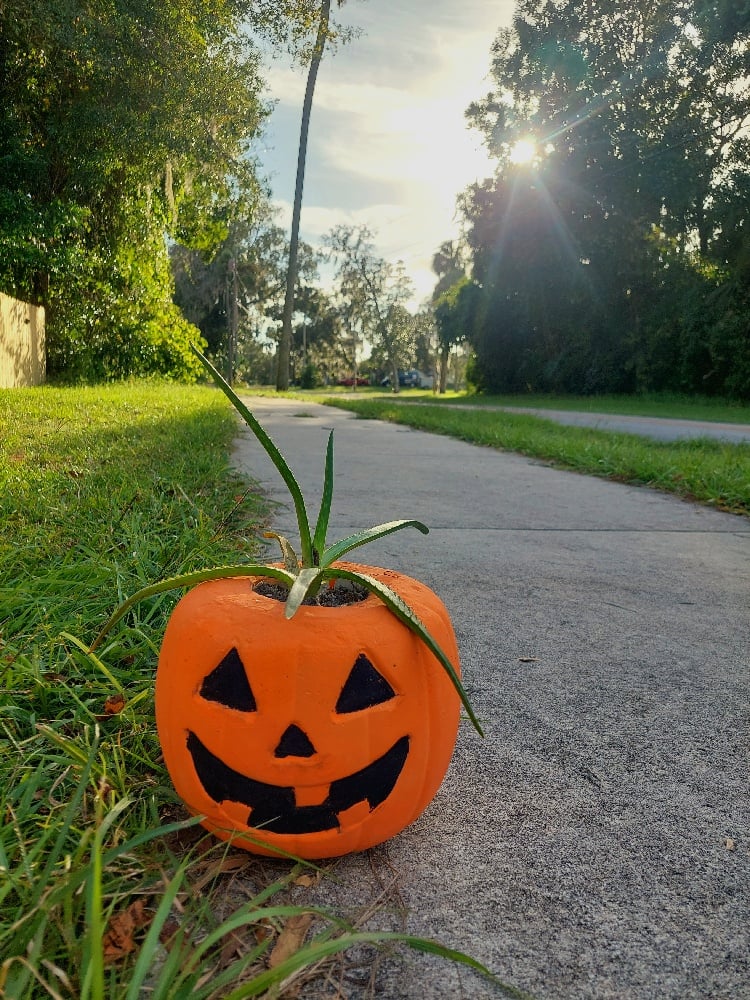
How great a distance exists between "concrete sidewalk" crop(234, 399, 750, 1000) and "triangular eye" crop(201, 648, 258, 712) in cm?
29

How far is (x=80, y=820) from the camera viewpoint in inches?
45.8

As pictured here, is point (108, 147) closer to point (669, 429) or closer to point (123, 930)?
point (669, 429)

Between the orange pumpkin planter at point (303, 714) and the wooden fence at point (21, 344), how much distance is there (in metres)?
10.0

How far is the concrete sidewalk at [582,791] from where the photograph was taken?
3.22 ft

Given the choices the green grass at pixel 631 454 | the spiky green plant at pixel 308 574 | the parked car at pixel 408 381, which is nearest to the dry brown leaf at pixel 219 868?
the spiky green plant at pixel 308 574

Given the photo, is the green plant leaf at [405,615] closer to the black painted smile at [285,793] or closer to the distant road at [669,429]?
the black painted smile at [285,793]

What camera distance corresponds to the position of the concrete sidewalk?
0.98 metres

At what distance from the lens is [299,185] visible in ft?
70.9

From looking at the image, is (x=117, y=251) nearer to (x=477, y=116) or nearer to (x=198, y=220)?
(x=198, y=220)

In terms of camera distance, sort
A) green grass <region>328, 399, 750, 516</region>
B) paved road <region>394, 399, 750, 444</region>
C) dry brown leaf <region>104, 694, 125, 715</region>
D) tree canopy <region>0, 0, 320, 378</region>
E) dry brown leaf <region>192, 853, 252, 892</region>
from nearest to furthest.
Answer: dry brown leaf <region>192, 853, 252, 892</region>
dry brown leaf <region>104, 694, 125, 715</region>
green grass <region>328, 399, 750, 516</region>
paved road <region>394, 399, 750, 444</region>
tree canopy <region>0, 0, 320, 378</region>

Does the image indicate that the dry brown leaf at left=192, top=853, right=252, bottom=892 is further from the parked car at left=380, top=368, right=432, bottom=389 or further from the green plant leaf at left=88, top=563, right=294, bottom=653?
the parked car at left=380, top=368, right=432, bottom=389

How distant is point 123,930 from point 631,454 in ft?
18.9

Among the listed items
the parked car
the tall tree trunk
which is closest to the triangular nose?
the tall tree trunk

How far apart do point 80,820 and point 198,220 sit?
1623cm
